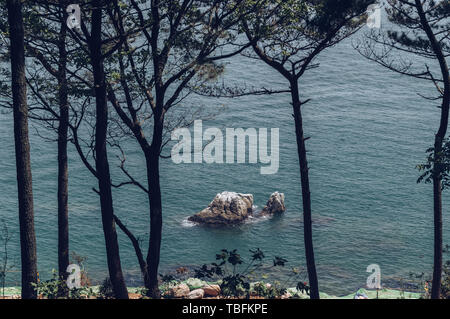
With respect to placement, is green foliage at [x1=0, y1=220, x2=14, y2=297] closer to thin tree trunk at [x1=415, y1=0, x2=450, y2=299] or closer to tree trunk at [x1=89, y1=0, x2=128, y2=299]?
tree trunk at [x1=89, y1=0, x2=128, y2=299]

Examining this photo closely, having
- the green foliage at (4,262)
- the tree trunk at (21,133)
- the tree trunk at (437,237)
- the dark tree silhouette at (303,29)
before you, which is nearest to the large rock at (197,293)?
the green foliage at (4,262)

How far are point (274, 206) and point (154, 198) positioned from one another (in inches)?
1237

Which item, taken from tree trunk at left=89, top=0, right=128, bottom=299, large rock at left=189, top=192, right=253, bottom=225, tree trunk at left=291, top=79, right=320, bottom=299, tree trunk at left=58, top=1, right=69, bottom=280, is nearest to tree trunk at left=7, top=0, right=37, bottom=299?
tree trunk at left=89, top=0, right=128, bottom=299

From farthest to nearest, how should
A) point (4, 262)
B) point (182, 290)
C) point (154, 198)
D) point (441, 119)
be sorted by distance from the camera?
point (4, 262) → point (182, 290) → point (441, 119) → point (154, 198)

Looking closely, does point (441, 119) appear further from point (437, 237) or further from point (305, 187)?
point (305, 187)

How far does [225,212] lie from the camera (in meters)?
43.4

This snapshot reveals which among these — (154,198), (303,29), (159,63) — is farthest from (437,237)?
(159,63)

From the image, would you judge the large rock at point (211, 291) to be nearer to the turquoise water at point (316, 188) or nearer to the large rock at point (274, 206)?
the turquoise water at point (316, 188)

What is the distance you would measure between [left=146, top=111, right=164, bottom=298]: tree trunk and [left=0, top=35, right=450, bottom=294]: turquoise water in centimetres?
1987

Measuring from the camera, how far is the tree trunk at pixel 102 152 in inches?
475
